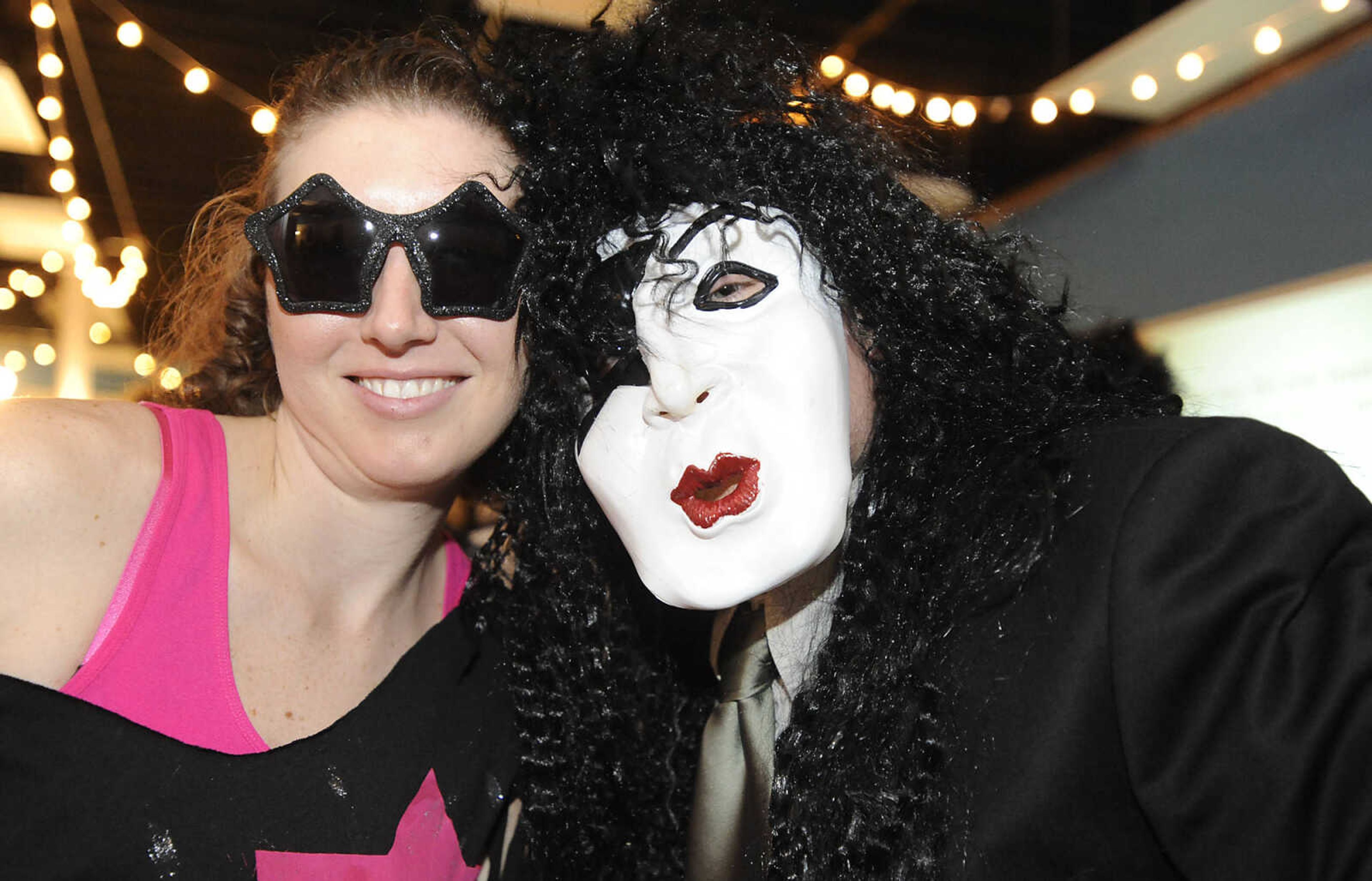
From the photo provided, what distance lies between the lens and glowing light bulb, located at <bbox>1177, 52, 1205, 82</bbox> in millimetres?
3160

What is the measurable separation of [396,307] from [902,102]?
87.1 inches

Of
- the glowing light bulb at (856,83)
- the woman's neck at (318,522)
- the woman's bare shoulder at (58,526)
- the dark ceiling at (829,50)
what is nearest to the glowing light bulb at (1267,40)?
the dark ceiling at (829,50)

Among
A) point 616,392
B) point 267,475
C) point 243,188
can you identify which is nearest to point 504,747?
point 267,475

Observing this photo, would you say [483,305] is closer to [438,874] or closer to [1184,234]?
[438,874]

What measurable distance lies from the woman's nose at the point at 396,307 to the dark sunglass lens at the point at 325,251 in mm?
28

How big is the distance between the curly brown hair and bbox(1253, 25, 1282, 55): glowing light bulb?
2.41 meters

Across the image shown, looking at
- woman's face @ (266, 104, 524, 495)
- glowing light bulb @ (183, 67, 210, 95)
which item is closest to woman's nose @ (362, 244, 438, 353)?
woman's face @ (266, 104, 524, 495)

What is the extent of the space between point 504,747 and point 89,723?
64 cm

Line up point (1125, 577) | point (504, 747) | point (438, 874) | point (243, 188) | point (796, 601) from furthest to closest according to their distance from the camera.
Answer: point (243, 188)
point (504, 747)
point (438, 874)
point (796, 601)
point (1125, 577)

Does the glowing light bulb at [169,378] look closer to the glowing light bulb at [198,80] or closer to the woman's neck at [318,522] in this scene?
the woman's neck at [318,522]

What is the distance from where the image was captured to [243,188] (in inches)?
77.5

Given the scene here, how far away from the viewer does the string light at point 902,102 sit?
10.6ft

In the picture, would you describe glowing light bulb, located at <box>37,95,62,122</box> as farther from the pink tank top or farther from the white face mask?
the white face mask

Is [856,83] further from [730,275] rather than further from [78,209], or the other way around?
[78,209]
